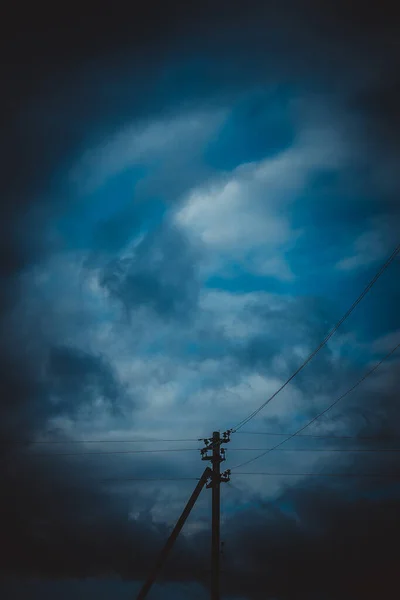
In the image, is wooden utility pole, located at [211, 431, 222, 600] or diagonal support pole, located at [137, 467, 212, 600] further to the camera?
diagonal support pole, located at [137, 467, 212, 600]

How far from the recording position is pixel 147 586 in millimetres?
27594

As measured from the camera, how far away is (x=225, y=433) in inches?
1182

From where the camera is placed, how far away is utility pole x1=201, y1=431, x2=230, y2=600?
26.3 m

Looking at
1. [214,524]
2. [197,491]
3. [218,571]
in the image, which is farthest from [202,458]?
[218,571]

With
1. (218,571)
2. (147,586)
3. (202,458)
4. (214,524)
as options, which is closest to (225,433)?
(202,458)

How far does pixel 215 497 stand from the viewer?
2783 centimetres

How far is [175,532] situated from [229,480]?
409 centimetres

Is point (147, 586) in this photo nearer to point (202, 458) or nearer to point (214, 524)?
point (214, 524)

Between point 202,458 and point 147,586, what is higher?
point 202,458

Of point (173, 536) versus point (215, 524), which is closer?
point (215, 524)

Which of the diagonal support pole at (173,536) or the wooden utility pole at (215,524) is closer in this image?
the wooden utility pole at (215,524)

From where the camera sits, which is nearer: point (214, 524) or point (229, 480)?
point (214, 524)

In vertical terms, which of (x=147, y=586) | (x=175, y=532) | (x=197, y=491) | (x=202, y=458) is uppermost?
(x=202, y=458)

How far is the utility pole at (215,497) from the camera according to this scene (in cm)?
2634
